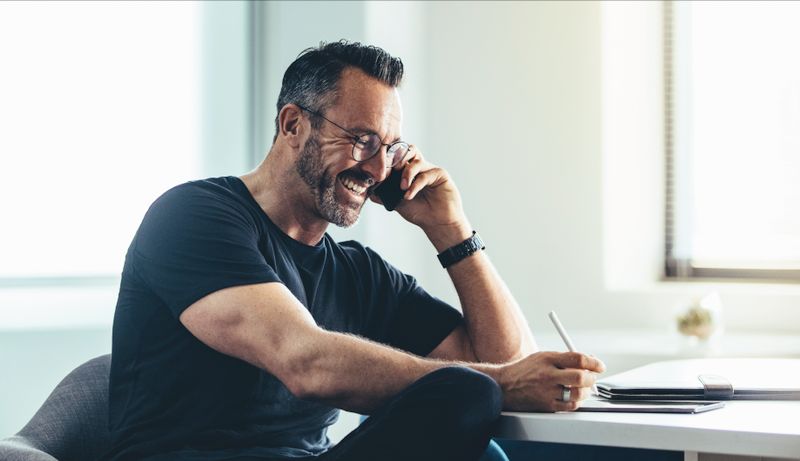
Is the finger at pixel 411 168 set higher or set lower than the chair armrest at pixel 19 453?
higher

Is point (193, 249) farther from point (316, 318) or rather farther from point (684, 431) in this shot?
point (684, 431)

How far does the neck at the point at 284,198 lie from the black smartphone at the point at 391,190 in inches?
8.1

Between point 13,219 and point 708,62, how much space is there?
230 centimetres

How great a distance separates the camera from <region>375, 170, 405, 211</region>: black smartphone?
85.6 inches

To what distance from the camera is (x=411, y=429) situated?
1402mm

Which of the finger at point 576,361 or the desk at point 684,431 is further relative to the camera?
the finger at point 576,361

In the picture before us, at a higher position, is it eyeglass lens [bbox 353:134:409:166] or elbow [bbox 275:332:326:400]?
eyeglass lens [bbox 353:134:409:166]

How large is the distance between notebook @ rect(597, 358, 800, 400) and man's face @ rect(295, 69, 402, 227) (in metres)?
0.62

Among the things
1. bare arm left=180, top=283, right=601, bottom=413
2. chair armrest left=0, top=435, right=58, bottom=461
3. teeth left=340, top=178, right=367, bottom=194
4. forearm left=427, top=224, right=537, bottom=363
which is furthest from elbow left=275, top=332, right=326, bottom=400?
forearm left=427, top=224, right=537, bottom=363

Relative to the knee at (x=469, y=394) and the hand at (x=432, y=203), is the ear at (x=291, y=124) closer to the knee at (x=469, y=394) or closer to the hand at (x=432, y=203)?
the hand at (x=432, y=203)

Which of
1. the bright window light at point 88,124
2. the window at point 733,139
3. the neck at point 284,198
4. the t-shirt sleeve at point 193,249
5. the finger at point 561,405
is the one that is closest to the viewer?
the finger at point 561,405

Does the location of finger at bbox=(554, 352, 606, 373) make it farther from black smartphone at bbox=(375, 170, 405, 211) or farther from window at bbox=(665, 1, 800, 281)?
window at bbox=(665, 1, 800, 281)

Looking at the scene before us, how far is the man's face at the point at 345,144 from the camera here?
2.01 meters

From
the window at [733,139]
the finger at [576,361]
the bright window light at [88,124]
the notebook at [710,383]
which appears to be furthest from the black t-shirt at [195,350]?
the window at [733,139]
